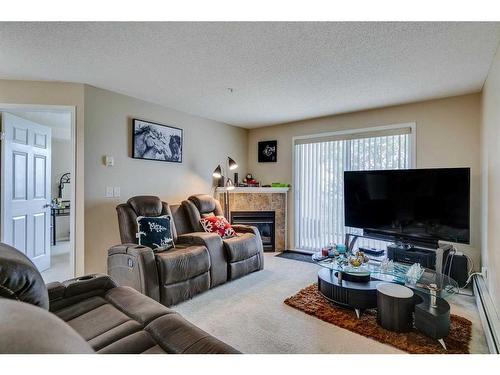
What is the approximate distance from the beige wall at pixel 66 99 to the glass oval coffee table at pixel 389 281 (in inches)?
104

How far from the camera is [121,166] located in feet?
10.8

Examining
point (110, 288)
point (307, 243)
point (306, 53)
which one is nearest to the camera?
point (110, 288)

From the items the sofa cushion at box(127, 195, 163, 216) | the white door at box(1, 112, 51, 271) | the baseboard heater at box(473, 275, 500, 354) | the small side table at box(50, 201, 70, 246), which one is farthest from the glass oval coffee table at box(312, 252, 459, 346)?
the small side table at box(50, 201, 70, 246)

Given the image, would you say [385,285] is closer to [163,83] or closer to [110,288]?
[110,288]

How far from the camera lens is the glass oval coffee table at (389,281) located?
1929 mm

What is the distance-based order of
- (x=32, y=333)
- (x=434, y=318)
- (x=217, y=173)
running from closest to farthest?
(x=32, y=333), (x=434, y=318), (x=217, y=173)

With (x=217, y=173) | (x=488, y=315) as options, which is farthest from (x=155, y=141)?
(x=488, y=315)

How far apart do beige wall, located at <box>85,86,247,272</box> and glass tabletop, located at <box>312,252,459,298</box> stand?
7.70 ft

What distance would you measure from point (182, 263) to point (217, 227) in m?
0.92

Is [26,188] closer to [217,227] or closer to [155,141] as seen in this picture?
[155,141]

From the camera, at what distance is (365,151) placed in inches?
153

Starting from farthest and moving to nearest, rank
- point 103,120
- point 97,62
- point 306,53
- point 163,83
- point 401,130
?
1. point 401,130
2. point 103,120
3. point 163,83
4. point 97,62
5. point 306,53

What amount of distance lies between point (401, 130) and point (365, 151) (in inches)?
21.0
